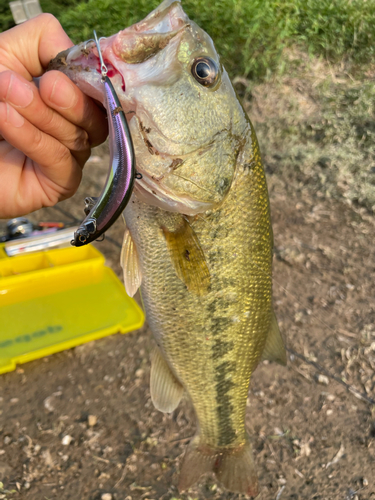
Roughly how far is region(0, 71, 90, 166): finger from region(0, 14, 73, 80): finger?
247mm

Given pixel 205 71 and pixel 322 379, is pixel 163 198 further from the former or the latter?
pixel 322 379

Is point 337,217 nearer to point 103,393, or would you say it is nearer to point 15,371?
point 103,393

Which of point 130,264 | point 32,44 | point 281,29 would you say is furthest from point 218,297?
point 281,29

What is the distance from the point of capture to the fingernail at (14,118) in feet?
3.62

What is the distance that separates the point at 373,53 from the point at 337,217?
8.84ft

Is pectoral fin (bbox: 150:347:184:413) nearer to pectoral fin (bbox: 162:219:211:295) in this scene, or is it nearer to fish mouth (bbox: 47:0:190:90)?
pectoral fin (bbox: 162:219:211:295)

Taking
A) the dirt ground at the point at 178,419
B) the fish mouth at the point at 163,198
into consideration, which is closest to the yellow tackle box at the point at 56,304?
the dirt ground at the point at 178,419

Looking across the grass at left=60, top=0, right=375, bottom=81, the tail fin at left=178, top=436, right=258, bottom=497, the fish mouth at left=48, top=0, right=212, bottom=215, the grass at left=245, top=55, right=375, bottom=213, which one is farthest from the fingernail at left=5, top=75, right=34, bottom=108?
the grass at left=60, top=0, right=375, bottom=81

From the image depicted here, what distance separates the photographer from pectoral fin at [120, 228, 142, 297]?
1.34m

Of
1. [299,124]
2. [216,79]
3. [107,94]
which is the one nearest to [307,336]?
[216,79]

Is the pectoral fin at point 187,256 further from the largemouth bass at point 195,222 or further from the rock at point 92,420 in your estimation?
the rock at point 92,420

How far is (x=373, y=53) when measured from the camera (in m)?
5.43

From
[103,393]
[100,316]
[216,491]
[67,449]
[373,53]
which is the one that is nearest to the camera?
[216,491]

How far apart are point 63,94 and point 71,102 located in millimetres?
37
